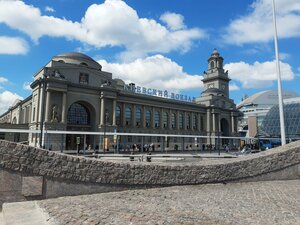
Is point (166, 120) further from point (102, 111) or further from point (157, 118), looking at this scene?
point (102, 111)

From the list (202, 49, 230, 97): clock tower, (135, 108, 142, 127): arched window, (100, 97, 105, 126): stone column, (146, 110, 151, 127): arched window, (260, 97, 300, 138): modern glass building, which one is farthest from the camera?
(202, 49, 230, 97): clock tower

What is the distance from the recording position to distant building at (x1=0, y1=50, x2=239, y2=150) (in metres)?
49.7

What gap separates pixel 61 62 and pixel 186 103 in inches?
1590

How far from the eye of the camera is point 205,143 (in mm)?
81750

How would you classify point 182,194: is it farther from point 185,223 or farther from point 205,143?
point 205,143

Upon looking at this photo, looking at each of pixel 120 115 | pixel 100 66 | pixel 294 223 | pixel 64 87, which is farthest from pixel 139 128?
pixel 294 223

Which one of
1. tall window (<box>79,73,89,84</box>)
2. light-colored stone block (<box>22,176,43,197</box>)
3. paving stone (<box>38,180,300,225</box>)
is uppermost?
tall window (<box>79,73,89,84</box>)

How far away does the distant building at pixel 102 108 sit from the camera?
163 feet

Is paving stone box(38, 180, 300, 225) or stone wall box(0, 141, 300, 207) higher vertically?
stone wall box(0, 141, 300, 207)

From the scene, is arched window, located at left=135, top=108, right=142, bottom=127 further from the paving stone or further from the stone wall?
the paving stone

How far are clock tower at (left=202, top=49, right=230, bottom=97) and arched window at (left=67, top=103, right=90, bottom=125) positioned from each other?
153 ft

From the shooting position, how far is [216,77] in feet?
299

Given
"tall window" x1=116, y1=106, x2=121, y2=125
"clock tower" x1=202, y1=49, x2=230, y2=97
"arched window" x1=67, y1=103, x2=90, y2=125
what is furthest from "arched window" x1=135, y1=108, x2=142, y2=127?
"clock tower" x1=202, y1=49, x2=230, y2=97

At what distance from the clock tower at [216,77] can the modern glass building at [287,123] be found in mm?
21212
